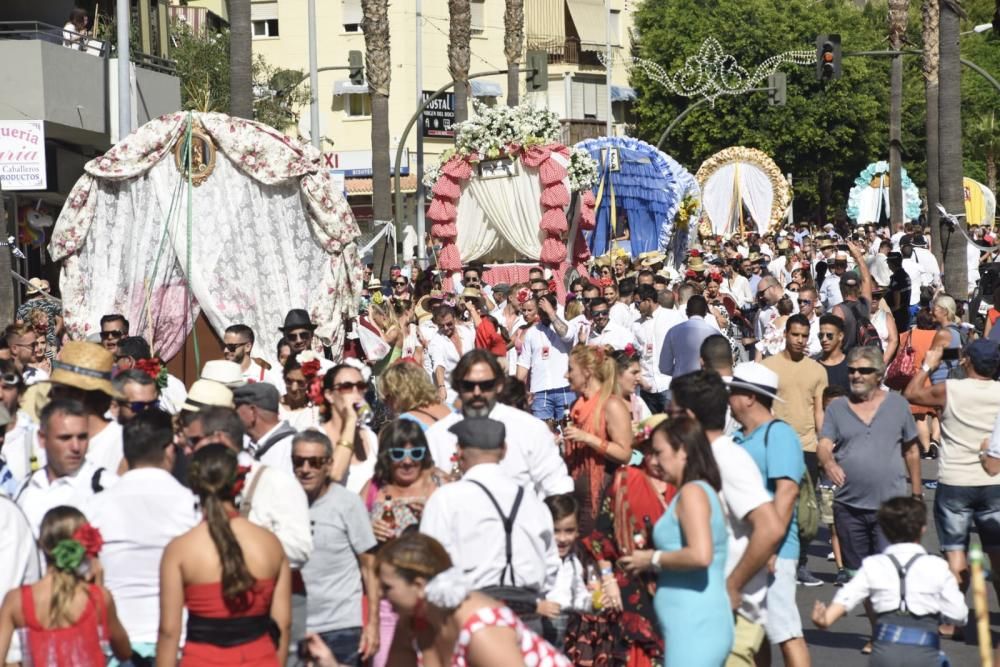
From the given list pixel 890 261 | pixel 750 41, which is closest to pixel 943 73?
pixel 890 261

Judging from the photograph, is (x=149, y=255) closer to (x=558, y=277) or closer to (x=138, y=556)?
(x=138, y=556)

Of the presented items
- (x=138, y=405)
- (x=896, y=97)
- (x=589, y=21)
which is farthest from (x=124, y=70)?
(x=589, y=21)

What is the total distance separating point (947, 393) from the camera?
31.6 feet

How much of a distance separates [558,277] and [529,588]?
1952 centimetres

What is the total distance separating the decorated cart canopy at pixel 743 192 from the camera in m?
48.2

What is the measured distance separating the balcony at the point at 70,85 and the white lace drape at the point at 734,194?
76.4ft

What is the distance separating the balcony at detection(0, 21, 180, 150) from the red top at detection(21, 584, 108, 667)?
59.1ft

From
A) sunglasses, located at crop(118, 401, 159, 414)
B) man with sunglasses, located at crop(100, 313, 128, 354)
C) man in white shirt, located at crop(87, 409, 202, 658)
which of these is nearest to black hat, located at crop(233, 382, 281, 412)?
sunglasses, located at crop(118, 401, 159, 414)

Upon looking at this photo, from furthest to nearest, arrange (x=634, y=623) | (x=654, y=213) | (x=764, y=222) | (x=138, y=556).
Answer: (x=764, y=222) → (x=654, y=213) → (x=634, y=623) → (x=138, y=556)

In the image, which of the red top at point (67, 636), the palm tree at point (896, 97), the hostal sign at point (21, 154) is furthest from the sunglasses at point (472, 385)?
the palm tree at point (896, 97)

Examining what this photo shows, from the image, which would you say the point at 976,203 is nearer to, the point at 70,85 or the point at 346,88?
the point at 346,88

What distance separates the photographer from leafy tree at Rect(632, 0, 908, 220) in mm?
63125

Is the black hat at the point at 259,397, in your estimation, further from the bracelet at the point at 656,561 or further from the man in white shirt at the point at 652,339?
the man in white shirt at the point at 652,339

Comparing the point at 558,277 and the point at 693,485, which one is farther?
the point at 558,277
